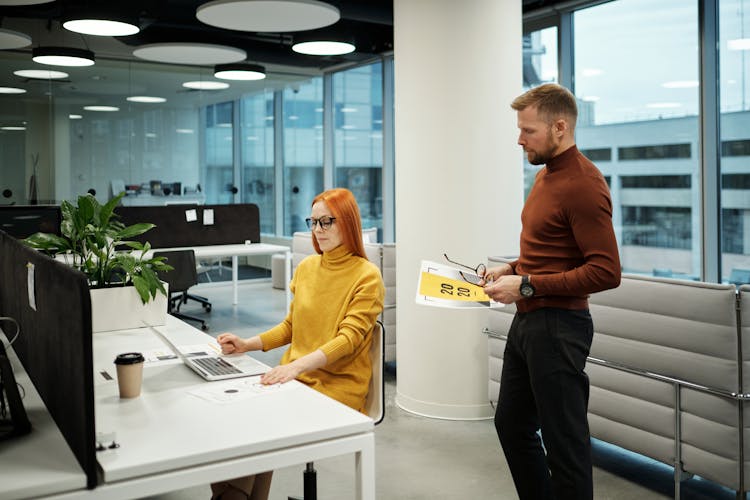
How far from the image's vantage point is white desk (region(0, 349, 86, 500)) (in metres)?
1.40

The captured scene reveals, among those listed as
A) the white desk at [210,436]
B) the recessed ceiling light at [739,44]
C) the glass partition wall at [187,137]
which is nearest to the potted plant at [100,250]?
the white desk at [210,436]

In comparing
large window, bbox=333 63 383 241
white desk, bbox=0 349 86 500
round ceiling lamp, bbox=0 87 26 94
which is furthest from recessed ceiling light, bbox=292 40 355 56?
white desk, bbox=0 349 86 500

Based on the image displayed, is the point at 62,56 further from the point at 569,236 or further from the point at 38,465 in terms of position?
the point at 38,465

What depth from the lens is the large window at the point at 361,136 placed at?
927 cm

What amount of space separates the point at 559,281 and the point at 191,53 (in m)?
6.62

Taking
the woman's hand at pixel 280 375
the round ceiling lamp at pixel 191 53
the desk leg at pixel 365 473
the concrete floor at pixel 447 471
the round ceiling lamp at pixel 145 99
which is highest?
the round ceiling lamp at pixel 191 53

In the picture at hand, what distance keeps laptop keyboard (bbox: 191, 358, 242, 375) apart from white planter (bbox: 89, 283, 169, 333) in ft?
2.44

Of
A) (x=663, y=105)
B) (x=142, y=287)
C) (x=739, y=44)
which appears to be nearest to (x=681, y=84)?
(x=663, y=105)

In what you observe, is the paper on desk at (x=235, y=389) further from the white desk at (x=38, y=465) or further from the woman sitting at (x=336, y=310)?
the white desk at (x=38, y=465)

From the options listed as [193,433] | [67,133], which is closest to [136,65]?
[67,133]

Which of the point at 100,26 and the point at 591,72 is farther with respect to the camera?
the point at 100,26

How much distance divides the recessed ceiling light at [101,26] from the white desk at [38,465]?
5.17 metres

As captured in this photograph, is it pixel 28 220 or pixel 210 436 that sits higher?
pixel 28 220

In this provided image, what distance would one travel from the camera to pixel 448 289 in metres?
2.45
